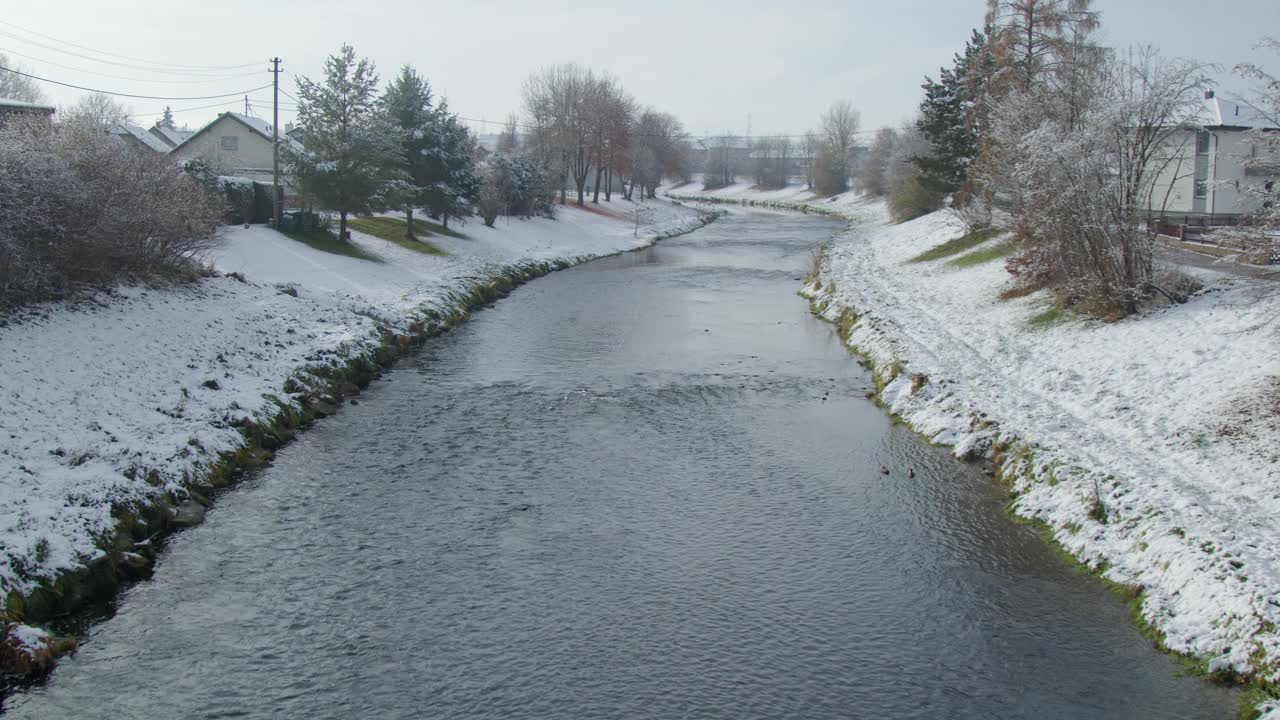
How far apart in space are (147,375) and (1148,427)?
1682cm

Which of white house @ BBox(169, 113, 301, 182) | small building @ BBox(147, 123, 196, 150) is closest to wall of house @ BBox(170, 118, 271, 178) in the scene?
white house @ BBox(169, 113, 301, 182)

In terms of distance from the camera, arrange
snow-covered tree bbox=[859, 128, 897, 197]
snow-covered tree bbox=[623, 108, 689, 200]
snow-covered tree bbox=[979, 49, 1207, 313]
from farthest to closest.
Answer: snow-covered tree bbox=[623, 108, 689, 200], snow-covered tree bbox=[859, 128, 897, 197], snow-covered tree bbox=[979, 49, 1207, 313]

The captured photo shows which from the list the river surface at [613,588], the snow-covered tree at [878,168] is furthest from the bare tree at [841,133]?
the river surface at [613,588]

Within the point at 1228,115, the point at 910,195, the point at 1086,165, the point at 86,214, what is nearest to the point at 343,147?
the point at 86,214

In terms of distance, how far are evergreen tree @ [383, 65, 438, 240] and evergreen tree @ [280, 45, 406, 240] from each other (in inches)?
155

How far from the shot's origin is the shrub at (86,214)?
16969 mm

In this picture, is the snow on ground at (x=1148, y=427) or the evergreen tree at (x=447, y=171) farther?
the evergreen tree at (x=447, y=171)

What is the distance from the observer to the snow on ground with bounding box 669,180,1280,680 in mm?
10078

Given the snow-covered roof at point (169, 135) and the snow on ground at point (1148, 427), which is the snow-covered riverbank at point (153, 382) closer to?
the snow on ground at point (1148, 427)

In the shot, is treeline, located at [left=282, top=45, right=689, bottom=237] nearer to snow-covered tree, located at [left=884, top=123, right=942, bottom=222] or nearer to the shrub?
the shrub

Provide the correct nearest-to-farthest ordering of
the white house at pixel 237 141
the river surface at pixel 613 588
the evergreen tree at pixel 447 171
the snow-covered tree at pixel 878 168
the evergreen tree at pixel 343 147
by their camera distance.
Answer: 1. the river surface at pixel 613 588
2. the evergreen tree at pixel 343 147
3. the evergreen tree at pixel 447 171
4. the white house at pixel 237 141
5. the snow-covered tree at pixel 878 168

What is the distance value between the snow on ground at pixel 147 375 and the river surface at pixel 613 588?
3.89 feet

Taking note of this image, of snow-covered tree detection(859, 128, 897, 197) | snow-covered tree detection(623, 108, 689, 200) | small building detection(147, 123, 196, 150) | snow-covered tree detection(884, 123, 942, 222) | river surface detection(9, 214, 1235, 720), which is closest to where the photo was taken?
river surface detection(9, 214, 1235, 720)

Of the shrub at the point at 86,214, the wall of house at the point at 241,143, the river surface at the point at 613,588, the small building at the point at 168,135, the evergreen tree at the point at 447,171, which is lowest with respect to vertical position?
the river surface at the point at 613,588
